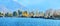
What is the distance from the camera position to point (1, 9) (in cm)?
228

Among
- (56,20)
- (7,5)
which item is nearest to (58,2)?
(56,20)

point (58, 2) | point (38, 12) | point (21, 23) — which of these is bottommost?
point (21, 23)

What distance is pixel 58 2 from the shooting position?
224cm

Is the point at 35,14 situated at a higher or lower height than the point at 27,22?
higher

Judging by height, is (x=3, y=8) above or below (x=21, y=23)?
above

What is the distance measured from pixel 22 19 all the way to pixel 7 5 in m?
0.34

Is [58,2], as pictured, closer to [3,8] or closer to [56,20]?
[56,20]

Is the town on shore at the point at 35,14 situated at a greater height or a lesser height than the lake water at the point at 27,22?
greater

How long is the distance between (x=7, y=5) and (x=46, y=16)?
2.21ft

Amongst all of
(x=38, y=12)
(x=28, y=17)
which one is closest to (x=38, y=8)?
(x=38, y=12)

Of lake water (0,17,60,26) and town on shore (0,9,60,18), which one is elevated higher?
town on shore (0,9,60,18)

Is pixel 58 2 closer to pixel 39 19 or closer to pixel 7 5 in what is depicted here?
pixel 39 19

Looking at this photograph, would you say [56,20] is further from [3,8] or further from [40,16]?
[3,8]

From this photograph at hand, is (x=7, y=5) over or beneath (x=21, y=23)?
over
